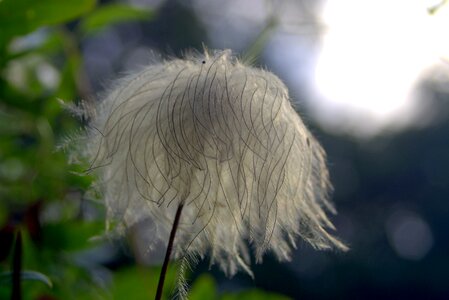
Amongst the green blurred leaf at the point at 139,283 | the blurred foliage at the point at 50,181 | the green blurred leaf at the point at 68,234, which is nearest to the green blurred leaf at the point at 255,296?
the blurred foliage at the point at 50,181

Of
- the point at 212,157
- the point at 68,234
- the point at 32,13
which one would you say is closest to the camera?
the point at 212,157

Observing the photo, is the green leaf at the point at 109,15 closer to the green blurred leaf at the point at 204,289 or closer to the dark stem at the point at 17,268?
the green blurred leaf at the point at 204,289

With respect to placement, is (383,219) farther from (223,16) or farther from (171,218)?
(171,218)

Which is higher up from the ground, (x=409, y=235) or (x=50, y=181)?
(x=409, y=235)

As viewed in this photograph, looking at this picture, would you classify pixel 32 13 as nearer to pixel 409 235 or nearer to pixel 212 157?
pixel 212 157

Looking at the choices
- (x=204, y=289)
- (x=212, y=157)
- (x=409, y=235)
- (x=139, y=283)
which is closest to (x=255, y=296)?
(x=204, y=289)

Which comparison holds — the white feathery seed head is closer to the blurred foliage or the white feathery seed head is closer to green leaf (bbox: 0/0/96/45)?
the blurred foliage
